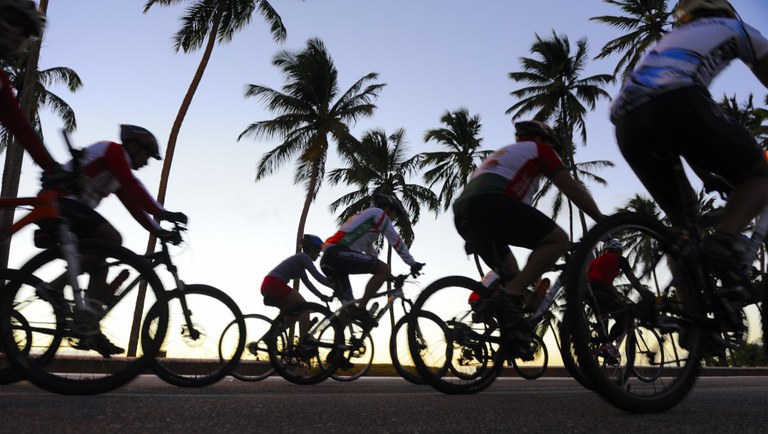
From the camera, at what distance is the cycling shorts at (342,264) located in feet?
22.8

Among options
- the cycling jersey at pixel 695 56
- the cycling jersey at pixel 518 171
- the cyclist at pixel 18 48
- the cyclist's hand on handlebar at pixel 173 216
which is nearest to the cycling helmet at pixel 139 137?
the cyclist's hand on handlebar at pixel 173 216

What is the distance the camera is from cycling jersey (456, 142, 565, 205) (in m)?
4.03

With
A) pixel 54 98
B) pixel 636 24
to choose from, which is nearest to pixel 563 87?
pixel 636 24

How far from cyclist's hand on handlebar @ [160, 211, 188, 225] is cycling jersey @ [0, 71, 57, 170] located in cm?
91

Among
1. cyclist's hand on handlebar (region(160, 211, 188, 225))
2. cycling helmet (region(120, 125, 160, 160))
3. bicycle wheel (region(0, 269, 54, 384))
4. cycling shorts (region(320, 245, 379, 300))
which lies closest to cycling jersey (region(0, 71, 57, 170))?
bicycle wheel (region(0, 269, 54, 384))

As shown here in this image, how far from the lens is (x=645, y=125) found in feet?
8.98

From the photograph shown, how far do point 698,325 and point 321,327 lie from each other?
469 centimetres

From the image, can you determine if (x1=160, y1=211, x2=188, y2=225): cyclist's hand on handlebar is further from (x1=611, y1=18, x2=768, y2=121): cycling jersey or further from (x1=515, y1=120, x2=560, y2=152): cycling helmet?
(x1=611, y1=18, x2=768, y2=121): cycling jersey

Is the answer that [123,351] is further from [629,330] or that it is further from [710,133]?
[710,133]

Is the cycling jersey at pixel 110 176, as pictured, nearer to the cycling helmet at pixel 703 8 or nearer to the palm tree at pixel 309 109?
the cycling helmet at pixel 703 8

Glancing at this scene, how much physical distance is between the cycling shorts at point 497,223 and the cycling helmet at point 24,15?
2440 millimetres

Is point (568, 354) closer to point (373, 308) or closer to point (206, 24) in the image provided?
point (373, 308)

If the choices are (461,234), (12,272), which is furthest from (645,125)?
(12,272)

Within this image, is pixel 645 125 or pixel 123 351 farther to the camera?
→ pixel 123 351
